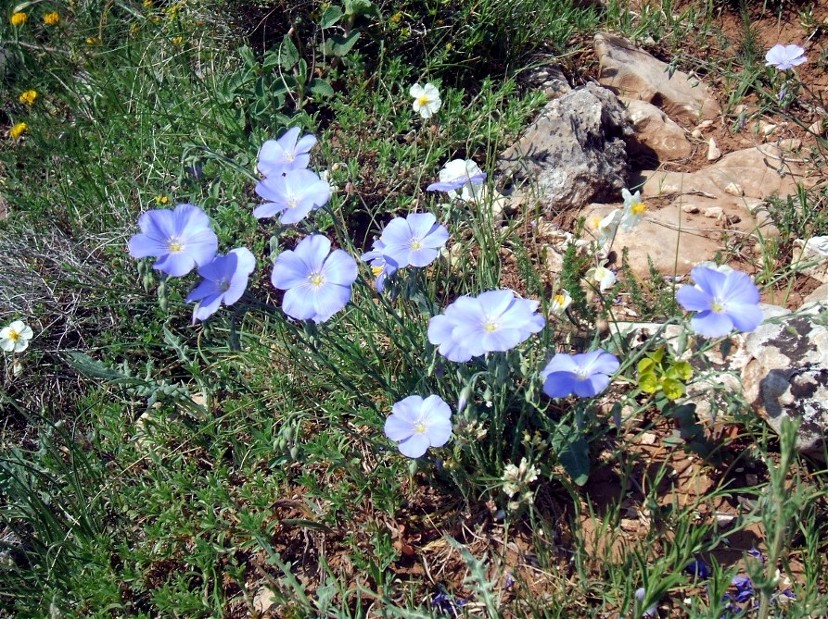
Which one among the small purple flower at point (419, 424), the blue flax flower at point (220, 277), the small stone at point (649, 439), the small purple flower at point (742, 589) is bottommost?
the small purple flower at point (742, 589)

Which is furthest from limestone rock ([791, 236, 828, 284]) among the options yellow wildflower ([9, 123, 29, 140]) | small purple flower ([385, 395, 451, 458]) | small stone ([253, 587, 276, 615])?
yellow wildflower ([9, 123, 29, 140])

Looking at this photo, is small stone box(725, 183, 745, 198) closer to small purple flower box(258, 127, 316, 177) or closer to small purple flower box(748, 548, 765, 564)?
small purple flower box(748, 548, 765, 564)

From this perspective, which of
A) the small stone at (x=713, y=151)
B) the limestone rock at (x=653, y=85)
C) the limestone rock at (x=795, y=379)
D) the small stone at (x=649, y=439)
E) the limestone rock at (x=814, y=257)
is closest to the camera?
the limestone rock at (x=795, y=379)

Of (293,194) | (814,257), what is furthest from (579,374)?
(814,257)

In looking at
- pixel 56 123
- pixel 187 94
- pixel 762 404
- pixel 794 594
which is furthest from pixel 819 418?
pixel 56 123

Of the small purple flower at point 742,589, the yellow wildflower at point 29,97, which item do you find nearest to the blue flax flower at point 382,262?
the small purple flower at point 742,589

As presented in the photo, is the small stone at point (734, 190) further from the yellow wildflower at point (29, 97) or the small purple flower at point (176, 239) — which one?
the yellow wildflower at point (29, 97)

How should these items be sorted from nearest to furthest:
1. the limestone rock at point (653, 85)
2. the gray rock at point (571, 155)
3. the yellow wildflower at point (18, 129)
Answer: the gray rock at point (571, 155) → the yellow wildflower at point (18, 129) → the limestone rock at point (653, 85)
